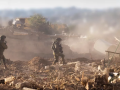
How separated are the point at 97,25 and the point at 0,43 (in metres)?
24.5

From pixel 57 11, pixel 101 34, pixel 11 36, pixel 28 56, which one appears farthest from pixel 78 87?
pixel 57 11

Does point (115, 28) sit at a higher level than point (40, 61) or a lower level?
higher

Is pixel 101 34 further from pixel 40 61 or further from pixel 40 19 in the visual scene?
pixel 40 61

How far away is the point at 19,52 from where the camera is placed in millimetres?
15188

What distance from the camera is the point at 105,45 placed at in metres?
16.4

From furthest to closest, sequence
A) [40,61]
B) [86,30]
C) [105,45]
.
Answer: [86,30] < [105,45] < [40,61]

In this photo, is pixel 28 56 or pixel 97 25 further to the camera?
pixel 97 25

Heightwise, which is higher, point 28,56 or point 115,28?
point 115,28

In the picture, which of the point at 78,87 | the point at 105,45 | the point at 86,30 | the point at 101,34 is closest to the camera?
the point at 78,87

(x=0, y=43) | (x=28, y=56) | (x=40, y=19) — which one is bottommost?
(x=28, y=56)

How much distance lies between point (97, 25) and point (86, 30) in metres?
3.16

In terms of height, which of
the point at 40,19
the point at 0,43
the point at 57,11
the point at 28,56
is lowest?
the point at 28,56

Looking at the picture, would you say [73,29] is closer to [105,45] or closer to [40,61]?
[105,45]

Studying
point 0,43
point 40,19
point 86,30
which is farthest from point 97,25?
point 0,43
